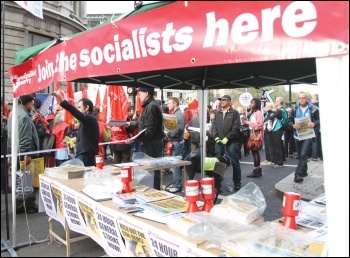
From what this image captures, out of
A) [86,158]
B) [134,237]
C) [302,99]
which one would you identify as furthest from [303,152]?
[134,237]

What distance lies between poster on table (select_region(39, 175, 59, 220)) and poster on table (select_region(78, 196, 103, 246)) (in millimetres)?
826

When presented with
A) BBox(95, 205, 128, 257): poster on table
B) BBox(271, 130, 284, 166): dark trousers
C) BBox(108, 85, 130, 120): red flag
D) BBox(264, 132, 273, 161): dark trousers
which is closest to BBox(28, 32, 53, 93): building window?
BBox(108, 85, 130, 120): red flag

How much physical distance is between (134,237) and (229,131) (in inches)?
167

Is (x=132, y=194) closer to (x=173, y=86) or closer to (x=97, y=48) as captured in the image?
(x=97, y=48)

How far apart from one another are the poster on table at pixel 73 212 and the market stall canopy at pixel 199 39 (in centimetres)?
114

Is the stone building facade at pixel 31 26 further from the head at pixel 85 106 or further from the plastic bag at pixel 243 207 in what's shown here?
the plastic bag at pixel 243 207

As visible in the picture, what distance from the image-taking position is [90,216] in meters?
2.87

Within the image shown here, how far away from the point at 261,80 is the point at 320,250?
12.3 ft

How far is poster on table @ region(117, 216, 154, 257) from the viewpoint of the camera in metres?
2.18

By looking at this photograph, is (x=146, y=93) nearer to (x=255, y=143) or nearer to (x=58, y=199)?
(x=58, y=199)

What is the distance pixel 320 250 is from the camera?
1.68 m

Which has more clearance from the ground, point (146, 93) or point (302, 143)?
point (146, 93)

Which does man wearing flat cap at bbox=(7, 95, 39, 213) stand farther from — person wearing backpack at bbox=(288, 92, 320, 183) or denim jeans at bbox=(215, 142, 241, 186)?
person wearing backpack at bbox=(288, 92, 320, 183)

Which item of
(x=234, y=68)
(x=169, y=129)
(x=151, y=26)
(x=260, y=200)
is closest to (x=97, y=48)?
(x=151, y=26)
